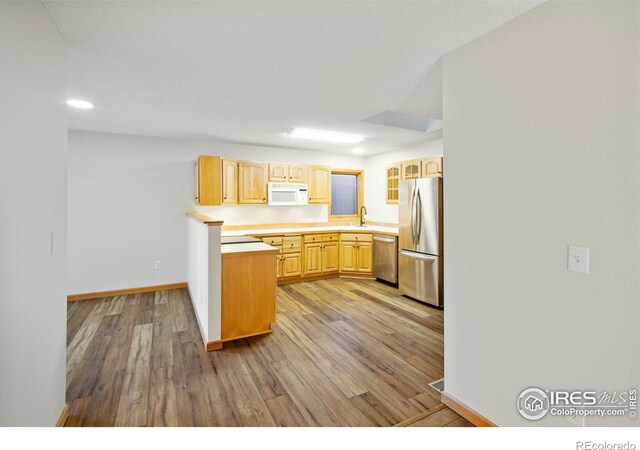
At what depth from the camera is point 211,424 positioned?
189 centimetres

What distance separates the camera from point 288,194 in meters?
5.38

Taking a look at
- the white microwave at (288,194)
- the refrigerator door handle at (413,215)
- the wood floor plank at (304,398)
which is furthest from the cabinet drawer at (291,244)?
the wood floor plank at (304,398)

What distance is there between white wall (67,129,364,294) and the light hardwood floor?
2.16 ft

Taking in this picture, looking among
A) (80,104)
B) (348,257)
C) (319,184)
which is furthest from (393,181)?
(80,104)

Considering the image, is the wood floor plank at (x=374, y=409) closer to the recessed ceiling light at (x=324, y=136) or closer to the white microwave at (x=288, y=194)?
the recessed ceiling light at (x=324, y=136)

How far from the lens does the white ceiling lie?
1.65 m

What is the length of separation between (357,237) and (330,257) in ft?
2.00

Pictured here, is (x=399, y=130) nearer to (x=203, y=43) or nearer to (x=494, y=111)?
(x=494, y=111)

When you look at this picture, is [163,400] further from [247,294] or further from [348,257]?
[348,257]

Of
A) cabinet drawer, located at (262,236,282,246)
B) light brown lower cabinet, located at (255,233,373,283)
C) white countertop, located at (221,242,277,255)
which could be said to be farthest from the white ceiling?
light brown lower cabinet, located at (255,233,373,283)

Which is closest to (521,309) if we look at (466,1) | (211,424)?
(466,1)

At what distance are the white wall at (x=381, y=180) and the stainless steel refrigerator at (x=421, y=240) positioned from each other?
1.02 metres

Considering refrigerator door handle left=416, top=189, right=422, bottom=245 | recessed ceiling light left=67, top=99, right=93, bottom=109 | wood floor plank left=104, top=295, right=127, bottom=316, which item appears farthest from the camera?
refrigerator door handle left=416, top=189, right=422, bottom=245

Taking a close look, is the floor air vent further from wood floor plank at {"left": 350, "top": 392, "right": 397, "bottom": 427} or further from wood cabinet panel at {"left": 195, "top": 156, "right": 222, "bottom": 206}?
wood cabinet panel at {"left": 195, "top": 156, "right": 222, "bottom": 206}
